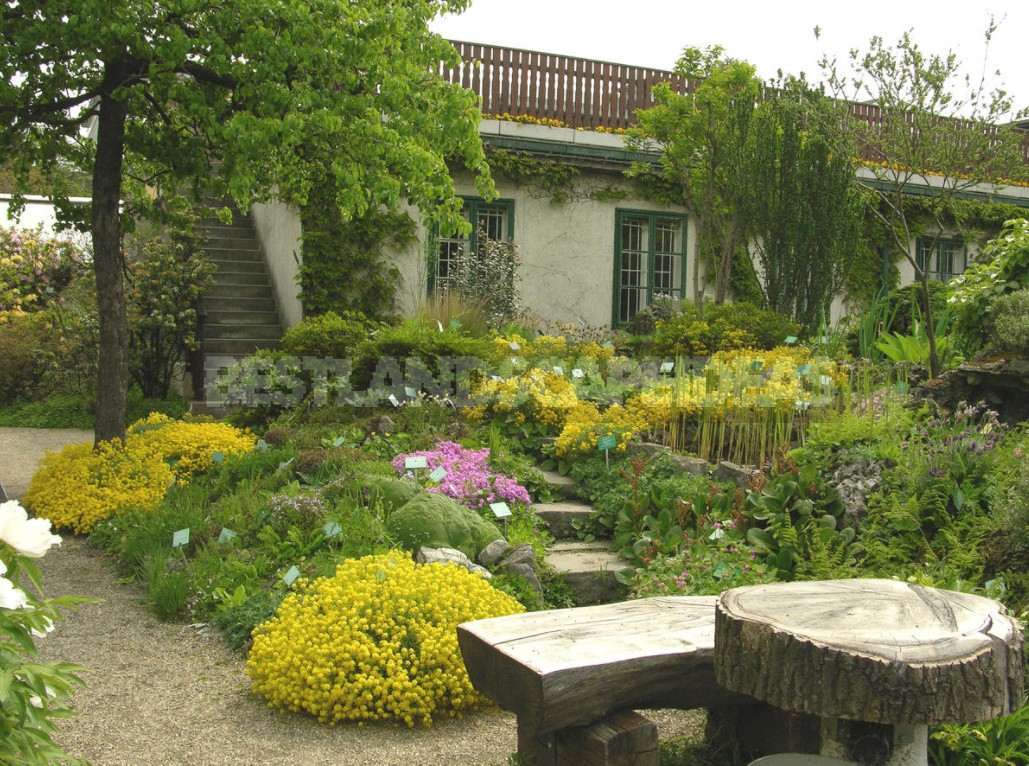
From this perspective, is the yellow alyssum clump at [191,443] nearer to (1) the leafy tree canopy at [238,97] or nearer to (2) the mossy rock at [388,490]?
(1) the leafy tree canopy at [238,97]

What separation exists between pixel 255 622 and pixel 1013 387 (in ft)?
16.0

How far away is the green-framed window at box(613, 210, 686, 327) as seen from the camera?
13.7m

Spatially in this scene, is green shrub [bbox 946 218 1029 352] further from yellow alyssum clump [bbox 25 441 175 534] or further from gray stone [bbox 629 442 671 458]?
yellow alyssum clump [bbox 25 441 175 534]

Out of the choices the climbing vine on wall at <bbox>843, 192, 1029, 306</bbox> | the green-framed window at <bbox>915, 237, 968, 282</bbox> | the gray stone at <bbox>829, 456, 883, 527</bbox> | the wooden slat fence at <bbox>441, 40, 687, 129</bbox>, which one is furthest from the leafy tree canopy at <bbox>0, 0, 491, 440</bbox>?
the green-framed window at <bbox>915, 237, 968, 282</bbox>

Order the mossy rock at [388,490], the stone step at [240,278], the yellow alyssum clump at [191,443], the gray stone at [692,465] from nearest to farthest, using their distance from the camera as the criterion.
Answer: the mossy rock at [388,490] → the gray stone at [692,465] → the yellow alyssum clump at [191,443] → the stone step at [240,278]

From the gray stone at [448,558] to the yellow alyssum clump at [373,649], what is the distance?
52 cm

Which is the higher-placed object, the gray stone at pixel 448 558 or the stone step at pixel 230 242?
the stone step at pixel 230 242

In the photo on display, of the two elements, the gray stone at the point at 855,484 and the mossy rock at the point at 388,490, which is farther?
the mossy rock at the point at 388,490

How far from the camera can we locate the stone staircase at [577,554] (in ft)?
17.1

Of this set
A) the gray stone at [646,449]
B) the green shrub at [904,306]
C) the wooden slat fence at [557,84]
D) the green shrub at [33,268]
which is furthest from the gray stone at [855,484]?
the green shrub at [33,268]

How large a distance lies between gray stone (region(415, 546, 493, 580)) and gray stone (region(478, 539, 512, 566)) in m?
0.07

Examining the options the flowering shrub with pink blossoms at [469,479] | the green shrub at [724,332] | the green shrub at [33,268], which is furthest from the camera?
the green shrub at [33,268]

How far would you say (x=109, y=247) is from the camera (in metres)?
7.39

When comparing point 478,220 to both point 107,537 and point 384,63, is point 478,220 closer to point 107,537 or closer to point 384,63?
point 384,63
